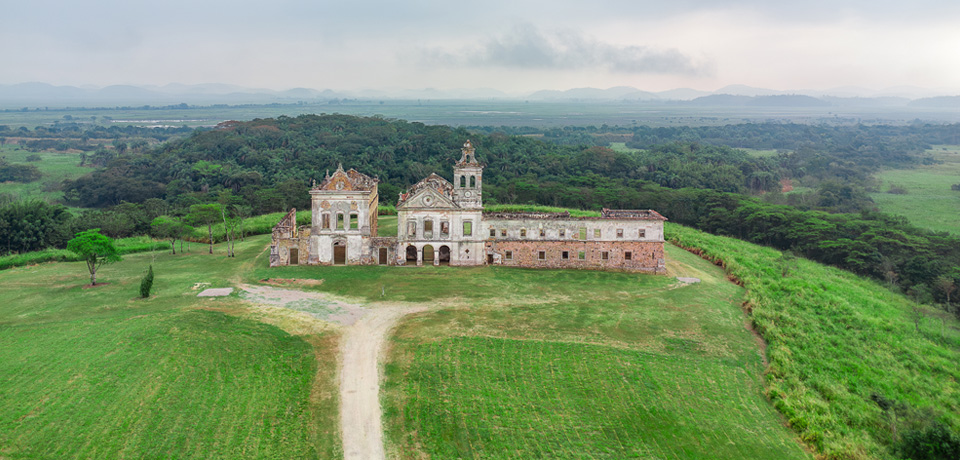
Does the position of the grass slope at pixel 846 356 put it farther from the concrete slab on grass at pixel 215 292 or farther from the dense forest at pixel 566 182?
the concrete slab on grass at pixel 215 292

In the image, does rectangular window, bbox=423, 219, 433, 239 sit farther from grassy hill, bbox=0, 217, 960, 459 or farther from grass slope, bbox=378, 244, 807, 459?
grass slope, bbox=378, 244, 807, 459

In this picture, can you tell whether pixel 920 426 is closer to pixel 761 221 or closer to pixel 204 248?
pixel 761 221

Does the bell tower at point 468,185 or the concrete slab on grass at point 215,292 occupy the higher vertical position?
the bell tower at point 468,185

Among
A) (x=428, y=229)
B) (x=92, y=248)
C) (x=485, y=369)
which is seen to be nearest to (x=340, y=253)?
(x=428, y=229)

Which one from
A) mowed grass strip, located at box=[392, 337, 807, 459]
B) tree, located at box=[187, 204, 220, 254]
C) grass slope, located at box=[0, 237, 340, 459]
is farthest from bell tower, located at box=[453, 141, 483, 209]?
tree, located at box=[187, 204, 220, 254]

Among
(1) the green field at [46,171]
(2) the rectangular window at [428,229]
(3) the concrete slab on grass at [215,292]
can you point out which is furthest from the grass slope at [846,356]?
(1) the green field at [46,171]

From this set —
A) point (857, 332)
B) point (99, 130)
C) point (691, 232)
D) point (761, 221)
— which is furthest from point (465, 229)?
point (99, 130)

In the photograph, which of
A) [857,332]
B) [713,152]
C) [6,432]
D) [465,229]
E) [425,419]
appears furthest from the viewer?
[713,152]

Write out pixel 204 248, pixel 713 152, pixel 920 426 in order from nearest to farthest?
pixel 920 426
pixel 204 248
pixel 713 152
